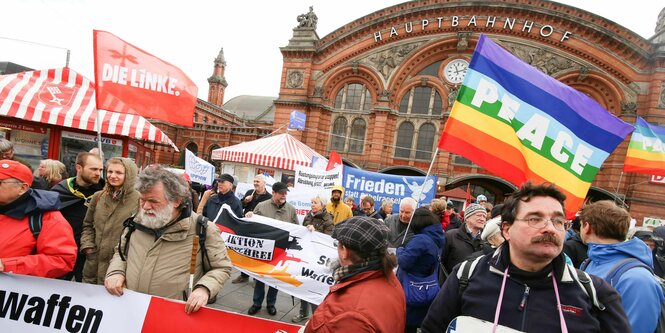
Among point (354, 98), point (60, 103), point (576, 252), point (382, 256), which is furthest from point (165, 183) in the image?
point (354, 98)

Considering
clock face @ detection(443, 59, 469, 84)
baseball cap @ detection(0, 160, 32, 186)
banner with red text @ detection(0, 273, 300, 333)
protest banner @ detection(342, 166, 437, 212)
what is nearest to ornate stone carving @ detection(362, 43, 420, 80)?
clock face @ detection(443, 59, 469, 84)

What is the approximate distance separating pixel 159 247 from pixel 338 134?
21.3 m

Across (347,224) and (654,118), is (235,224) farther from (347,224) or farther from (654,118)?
(654,118)

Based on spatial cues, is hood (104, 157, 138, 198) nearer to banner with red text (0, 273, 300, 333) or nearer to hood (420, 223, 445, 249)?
banner with red text (0, 273, 300, 333)

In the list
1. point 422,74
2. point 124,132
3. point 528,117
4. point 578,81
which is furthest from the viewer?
point 422,74

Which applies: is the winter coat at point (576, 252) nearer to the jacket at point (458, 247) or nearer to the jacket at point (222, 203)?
the jacket at point (458, 247)

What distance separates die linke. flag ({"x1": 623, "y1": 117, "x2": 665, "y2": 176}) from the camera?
28.2 feet

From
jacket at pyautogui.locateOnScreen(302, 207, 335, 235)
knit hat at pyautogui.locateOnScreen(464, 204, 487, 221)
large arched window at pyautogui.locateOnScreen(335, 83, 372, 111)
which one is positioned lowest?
jacket at pyautogui.locateOnScreen(302, 207, 335, 235)

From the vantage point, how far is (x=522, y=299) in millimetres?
1555

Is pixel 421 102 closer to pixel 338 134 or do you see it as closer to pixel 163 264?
pixel 338 134

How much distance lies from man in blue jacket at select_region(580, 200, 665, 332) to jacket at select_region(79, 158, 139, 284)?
3.94 meters

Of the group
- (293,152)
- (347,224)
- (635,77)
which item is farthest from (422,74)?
(347,224)

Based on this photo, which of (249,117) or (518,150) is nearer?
(518,150)

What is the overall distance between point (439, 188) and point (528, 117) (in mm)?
17586
